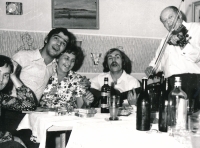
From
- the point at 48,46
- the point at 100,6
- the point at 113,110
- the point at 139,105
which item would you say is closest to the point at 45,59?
the point at 48,46

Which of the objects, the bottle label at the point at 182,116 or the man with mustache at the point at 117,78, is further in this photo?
the man with mustache at the point at 117,78

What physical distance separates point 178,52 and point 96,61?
1112mm

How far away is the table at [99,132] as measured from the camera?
97cm

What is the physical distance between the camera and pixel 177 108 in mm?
1159

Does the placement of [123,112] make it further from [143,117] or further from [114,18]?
[114,18]

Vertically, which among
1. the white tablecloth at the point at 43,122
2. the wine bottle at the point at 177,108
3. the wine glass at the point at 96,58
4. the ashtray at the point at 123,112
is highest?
the wine glass at the point at 96,58

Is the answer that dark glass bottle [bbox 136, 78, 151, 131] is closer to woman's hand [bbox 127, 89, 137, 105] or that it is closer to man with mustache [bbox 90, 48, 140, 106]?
woman's hand [bbox 127, 89, 137, 105]

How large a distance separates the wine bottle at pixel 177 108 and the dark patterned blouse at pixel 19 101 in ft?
3.37

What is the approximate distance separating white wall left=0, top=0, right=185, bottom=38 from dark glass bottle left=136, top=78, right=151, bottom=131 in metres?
2.21

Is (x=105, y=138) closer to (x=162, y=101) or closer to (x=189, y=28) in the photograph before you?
(x=162, y=101)

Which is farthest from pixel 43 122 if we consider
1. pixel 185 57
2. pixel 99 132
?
pixel 185 57

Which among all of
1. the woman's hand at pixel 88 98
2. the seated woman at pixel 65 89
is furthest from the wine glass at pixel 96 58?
the woman's hand at pixel 88 98

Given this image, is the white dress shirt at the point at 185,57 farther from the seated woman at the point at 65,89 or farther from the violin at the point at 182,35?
the seated woman at the point at 65,89

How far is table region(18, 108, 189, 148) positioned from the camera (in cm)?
97
